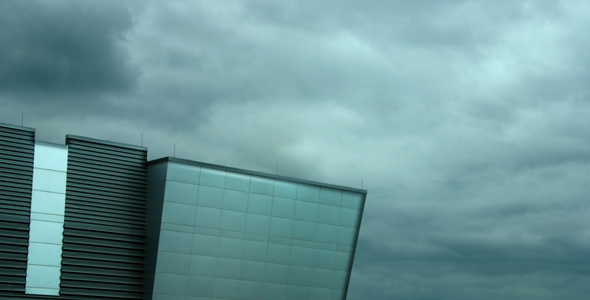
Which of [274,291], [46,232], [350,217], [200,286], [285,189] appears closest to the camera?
[46,232]

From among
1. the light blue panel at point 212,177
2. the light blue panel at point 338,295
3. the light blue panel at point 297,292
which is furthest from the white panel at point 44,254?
the light blue panel at point 338,295

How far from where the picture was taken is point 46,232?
46906mm

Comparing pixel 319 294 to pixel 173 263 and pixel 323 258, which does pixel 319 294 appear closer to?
pixel 323 258

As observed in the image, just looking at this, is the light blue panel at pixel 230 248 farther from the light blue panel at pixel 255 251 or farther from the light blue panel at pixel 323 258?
the light blue panel at pixel 323 258

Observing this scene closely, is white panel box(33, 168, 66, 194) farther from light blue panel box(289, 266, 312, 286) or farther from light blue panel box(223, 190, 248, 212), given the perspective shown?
light blue panel box(289, 266, 312, 286)

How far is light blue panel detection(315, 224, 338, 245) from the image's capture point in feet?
189

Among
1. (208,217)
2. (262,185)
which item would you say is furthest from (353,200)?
(208,217)

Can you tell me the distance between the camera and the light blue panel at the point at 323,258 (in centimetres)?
5722

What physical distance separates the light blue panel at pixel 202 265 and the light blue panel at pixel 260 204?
5.26 metres

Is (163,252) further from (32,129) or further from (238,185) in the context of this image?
(32,129)

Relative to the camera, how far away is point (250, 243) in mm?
53906

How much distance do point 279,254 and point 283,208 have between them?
3.88 m

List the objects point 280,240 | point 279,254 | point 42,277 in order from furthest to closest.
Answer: point 280,240
point 279,254
point 42,277

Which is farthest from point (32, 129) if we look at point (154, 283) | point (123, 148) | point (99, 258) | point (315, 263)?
point (315, 263)
